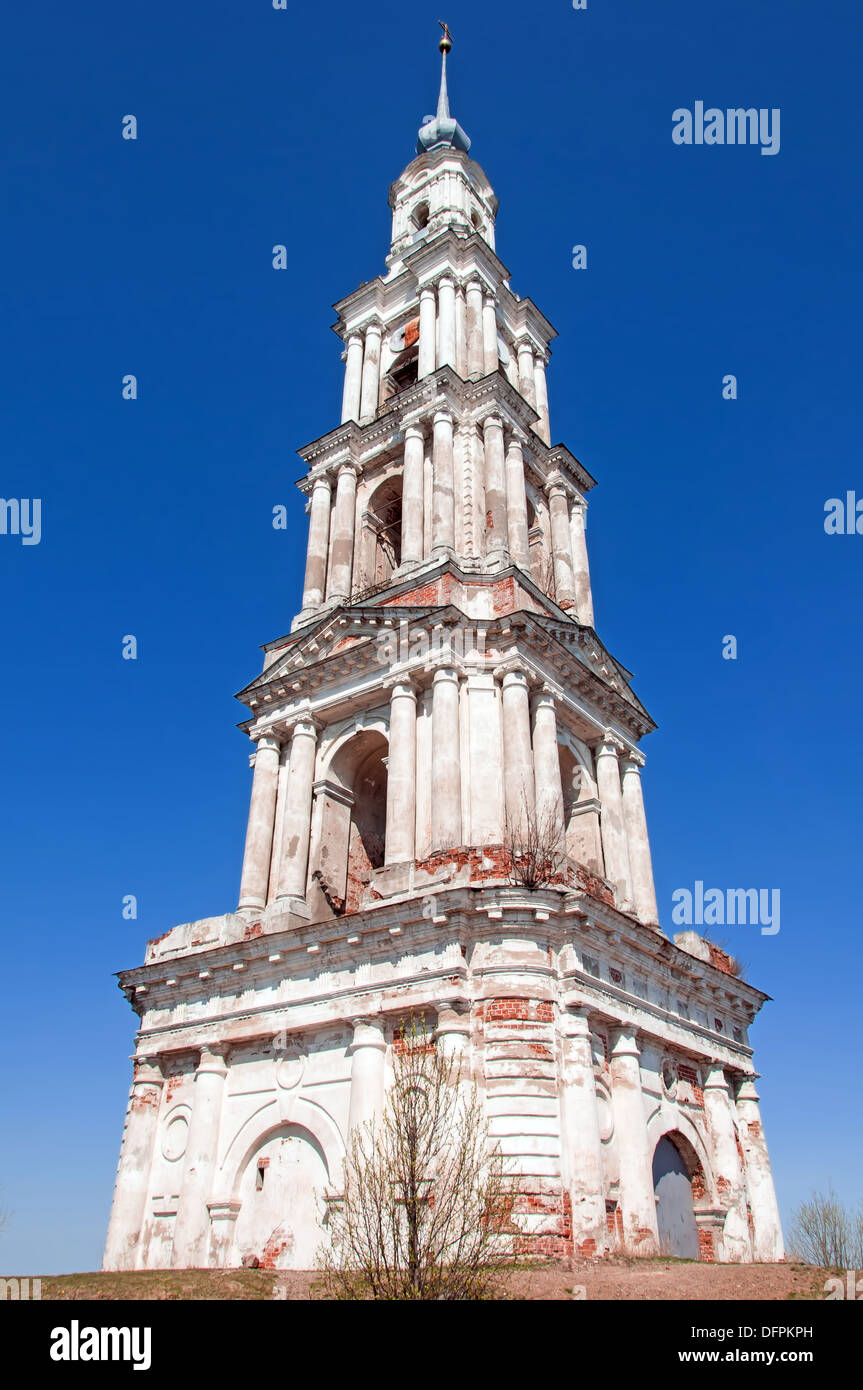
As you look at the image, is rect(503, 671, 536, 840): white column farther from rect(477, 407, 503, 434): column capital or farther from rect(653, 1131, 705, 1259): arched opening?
rect(477, 407, 503, 434): column capital

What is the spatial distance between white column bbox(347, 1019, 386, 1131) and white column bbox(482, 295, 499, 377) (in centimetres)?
2093

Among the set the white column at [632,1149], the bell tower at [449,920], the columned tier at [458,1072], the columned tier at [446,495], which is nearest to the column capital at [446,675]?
the bell tower at [449,920]

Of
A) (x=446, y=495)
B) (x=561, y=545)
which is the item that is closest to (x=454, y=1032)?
(x=446, y=495)

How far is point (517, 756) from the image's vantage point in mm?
21031

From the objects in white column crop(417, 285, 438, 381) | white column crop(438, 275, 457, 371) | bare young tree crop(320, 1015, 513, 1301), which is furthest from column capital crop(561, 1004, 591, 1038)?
white column crop(417, 285, 438, 381)

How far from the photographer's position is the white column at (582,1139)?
15.2 meters

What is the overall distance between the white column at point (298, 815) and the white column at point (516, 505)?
7.46 meters

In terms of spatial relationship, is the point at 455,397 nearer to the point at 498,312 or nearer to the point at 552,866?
the point at 498,312

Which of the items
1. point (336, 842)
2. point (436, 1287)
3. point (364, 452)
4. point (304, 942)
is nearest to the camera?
point (436, 1287)

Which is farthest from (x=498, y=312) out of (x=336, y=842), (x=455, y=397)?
(x=336, y=842)

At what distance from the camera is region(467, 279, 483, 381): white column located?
101 feet

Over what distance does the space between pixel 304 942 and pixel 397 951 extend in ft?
8.05

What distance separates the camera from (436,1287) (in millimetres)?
9930

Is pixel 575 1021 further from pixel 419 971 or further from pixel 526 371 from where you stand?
pixel 526 371
